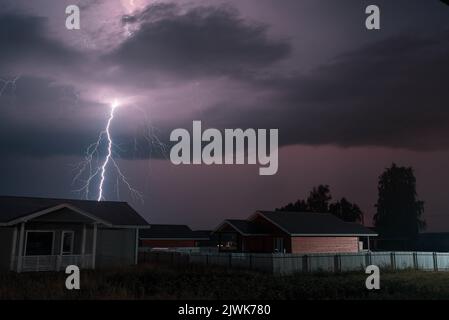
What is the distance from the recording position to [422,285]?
67.5ft

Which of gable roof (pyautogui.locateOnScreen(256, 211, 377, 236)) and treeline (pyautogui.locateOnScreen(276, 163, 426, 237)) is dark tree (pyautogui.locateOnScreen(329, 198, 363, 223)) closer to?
treeline (pyautogui.locateOnScreen(276, 163, 426, 237))

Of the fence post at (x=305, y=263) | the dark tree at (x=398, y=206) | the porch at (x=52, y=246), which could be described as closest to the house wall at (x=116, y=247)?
the porch at (x=52, y=246)

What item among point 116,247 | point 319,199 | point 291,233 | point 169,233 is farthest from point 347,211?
point 116,247

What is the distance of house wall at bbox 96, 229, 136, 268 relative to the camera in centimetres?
2844

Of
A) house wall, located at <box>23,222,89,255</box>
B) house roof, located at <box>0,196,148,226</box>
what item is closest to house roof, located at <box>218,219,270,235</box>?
house roof, located at <box>0,196,148,226</box>

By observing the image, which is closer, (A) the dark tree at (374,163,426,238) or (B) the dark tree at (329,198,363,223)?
(A) the dark tree at (374,163,426,238)

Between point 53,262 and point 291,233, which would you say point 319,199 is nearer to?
point 291,233

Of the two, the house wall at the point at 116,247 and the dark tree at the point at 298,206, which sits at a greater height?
the dark tree at the point at 298,206

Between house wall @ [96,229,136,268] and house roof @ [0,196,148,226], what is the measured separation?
91cm

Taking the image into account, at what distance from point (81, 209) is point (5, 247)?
170 inches

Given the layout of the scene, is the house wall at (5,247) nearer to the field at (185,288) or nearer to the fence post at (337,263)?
the field at (185,288)

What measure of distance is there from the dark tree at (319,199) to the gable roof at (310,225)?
126ft

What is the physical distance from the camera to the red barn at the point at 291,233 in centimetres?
3747
